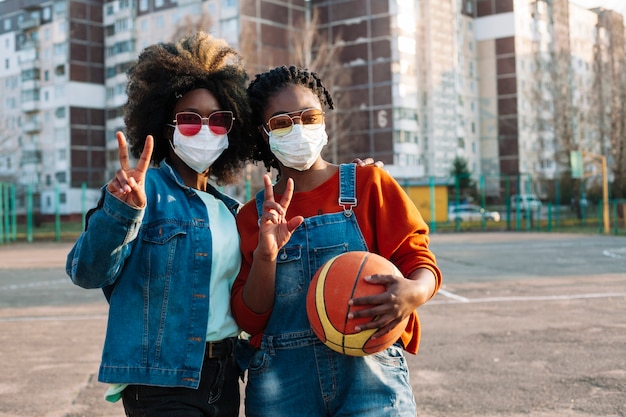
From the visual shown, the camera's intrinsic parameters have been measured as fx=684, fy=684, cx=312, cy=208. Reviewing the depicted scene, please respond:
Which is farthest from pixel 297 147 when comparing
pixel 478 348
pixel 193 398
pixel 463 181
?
pixel 463 181

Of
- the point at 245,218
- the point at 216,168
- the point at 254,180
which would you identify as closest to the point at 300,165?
the point at 245,218

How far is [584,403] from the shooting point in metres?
4.91

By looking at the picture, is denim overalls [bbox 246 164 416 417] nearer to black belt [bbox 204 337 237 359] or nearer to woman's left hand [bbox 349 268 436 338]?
black belt [bbox 204 337 237 359]

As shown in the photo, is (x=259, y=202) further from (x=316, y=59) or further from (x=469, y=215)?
(x=469, y=215)

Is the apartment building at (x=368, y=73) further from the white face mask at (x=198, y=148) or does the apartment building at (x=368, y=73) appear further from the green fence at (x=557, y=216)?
the white face mask at (x=198, y=148)

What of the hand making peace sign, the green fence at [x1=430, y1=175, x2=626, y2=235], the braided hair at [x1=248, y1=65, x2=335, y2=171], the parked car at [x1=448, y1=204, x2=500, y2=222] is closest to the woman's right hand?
the hand making peace sign

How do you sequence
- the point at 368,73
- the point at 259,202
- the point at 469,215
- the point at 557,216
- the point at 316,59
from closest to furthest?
the point at 259,202, the point at 316,59, the point at 557,216, the point at 469,215, the point at 368,73

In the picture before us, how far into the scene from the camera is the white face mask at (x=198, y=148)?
2.92 metres

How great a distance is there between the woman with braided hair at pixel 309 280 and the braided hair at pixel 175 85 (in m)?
0.36

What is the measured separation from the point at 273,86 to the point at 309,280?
0.87 meters

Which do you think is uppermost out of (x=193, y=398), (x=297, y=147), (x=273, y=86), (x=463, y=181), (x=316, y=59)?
(x=316, y=59)

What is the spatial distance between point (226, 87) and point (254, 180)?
1300 inches

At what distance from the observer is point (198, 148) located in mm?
2930

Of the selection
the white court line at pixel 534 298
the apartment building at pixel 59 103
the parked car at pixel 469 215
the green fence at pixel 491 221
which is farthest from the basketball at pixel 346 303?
the apartment building at pixel 59 103
